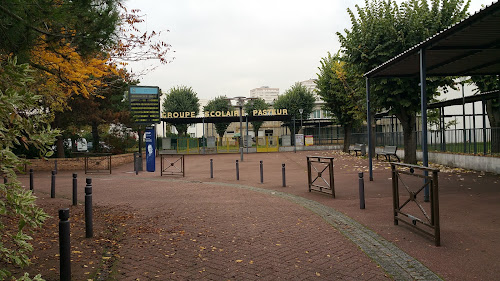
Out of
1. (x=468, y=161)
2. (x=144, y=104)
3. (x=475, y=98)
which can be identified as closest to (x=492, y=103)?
(x=475, y=98)

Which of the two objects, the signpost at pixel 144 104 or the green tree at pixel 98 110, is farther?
the green tree at pixel 98 110

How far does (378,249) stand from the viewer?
5312mm

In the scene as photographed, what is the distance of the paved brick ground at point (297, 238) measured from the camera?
177 inches

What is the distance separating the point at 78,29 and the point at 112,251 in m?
3.74

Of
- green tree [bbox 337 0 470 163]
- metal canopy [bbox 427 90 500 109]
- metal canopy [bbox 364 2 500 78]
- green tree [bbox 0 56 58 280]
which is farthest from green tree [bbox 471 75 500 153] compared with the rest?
green tree [bbox 0 56 58 280]

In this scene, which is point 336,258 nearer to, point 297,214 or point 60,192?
point 297,214

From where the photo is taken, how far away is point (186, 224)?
706 cm

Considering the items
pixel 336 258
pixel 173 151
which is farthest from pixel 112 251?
pixel 173 151

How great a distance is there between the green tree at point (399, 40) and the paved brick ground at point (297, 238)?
20.1ft

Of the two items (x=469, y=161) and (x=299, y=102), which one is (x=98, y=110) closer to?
(x=469, y=161)

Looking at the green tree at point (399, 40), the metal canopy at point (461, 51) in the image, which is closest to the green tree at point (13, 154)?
the metal canopy at point (461, 51)

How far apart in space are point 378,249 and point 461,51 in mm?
7319

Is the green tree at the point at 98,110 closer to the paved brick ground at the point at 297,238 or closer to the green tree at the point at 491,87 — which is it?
the paved brick ground at the point at 297,238

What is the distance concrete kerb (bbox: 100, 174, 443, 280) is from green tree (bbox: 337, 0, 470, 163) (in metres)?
9.34
